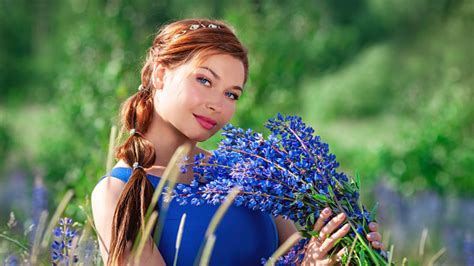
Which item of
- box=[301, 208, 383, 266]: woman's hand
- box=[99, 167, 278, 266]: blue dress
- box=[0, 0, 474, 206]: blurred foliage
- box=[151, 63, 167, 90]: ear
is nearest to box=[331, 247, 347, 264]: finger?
box=[301, 208, 383, 266]: woman's hand

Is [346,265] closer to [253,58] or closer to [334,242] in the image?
[334,242]

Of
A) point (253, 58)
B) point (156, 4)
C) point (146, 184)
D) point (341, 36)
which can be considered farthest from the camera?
point (341, 36)

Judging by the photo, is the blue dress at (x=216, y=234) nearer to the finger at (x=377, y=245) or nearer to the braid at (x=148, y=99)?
the braid at (x=148, y=99)

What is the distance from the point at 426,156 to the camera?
22.7ft

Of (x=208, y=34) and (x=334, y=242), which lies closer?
(x=334, y=242)

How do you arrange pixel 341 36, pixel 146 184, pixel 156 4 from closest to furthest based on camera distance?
1. pixel 146 184
2. pixel 156 4
3. pixel 341 36

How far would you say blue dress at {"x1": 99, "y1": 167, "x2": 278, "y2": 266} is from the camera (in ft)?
7.31

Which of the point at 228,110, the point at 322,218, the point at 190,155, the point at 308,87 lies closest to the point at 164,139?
the point at 190,155

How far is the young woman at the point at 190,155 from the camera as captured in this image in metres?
2.16

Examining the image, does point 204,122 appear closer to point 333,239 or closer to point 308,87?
point 333,239

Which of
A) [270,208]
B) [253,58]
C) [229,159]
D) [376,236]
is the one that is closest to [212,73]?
[229,159]

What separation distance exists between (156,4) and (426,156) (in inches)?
115

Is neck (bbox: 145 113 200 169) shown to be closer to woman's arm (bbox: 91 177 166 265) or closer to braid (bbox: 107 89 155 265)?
braid (bbox: 107 89 155 265)

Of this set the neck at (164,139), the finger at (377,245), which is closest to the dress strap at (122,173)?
the neck at (164,139)
